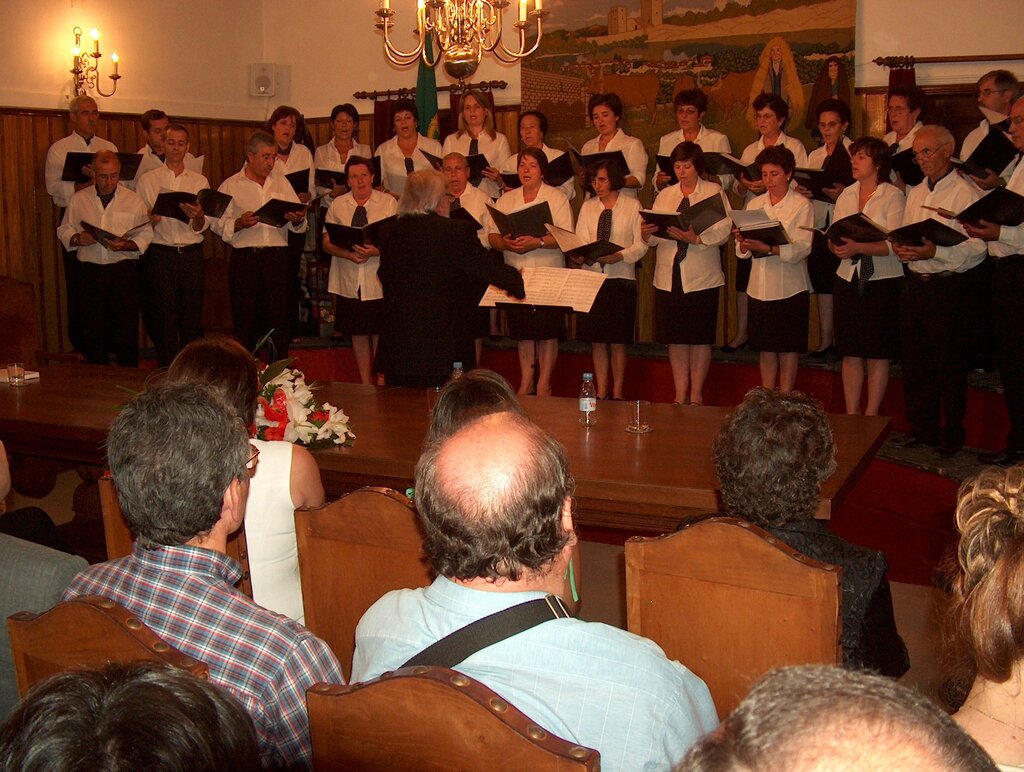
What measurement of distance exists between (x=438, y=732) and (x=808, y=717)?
728 mm

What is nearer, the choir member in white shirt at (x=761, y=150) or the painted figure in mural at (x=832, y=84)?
the choir member in white shirt at (x=761, y=150)

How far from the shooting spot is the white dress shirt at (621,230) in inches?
269

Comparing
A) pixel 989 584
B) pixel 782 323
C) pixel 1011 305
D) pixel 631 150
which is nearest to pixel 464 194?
pixel 631 150

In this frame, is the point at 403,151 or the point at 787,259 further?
the point at 403,151

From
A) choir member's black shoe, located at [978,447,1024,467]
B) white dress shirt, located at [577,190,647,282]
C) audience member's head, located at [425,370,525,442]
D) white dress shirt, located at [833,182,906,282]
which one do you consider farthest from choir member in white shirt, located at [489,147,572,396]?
audience member's head, located at [425,370,525,442]

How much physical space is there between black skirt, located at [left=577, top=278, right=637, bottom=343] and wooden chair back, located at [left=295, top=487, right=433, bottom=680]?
469 centimetres

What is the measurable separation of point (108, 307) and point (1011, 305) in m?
6.22

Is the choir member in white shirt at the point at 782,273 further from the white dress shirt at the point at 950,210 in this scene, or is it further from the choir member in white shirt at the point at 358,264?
the choir member in white shirt at the point at 358,264

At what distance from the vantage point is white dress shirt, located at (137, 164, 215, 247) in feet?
26.2

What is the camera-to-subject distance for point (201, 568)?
179 cm

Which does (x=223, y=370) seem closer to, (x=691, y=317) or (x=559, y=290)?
(x=559, y=290)

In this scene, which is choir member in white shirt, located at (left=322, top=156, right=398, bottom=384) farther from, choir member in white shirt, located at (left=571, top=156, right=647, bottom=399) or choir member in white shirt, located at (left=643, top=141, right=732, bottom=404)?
choir member in white shirt, located at (left=643, top=141, right=732, bottom=404)

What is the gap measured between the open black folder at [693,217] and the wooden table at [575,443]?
2.24 m

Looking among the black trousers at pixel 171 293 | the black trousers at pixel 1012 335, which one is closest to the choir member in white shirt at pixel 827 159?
the black trousers at pixel 1012 335
